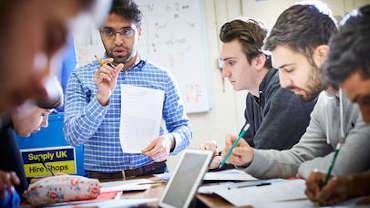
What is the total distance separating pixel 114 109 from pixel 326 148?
993 millimetres

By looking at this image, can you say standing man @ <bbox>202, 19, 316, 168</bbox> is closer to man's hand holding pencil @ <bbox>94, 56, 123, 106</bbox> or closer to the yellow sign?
man's hand holding pencil @ <bbox>94, 56, 123, 106</bbox>

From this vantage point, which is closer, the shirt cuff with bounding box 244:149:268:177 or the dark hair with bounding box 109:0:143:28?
the shirt cuff with bounding box 244:149:268:177

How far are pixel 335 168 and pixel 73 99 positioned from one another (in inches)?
50.5

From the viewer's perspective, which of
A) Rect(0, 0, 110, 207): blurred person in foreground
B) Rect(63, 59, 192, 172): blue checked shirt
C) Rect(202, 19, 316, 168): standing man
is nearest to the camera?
Rect(0, 0, 110, 207): blurred person in foreground

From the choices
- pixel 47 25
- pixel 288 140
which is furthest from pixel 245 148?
pixel 47 25

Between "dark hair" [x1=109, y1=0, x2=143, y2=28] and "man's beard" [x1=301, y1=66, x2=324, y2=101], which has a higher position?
"dark hair" [x1=109, y1=0, x2=143, y2=28]

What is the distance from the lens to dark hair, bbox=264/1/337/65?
3.81 ft

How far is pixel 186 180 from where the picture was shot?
0.99 metres

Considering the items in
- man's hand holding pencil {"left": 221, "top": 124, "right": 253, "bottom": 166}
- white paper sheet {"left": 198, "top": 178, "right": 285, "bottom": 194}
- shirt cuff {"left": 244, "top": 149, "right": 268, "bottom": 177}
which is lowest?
white paper sheet {"left": 198, "top": 178, "right": 285, "bottom": 194}

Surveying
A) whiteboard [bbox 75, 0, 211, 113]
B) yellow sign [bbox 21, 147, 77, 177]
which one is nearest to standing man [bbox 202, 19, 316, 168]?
yellow sign [bbox 21, 147, 77, 177]

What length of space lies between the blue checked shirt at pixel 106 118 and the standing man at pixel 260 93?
32 cm

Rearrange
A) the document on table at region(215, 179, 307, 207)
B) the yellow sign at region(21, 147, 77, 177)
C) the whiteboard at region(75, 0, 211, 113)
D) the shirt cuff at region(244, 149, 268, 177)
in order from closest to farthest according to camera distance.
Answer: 1. the document on table at region(215, 179, 307, 207)
2. the shirt cuff at region(244, 149, 268, 177)
3. the yellow sign at region(21, 147, 77, 177)
4. the whiteboard at region(75, 0, 211, 113)

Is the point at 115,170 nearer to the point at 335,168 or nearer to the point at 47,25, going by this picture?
the point at 335,168

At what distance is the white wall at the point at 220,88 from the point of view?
3.24 meters
